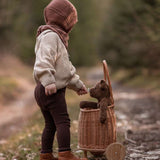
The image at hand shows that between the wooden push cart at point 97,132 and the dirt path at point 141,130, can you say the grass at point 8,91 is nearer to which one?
the dirt path at point 141,130

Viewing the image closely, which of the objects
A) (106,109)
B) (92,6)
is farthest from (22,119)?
(92,6)

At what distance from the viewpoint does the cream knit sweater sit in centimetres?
335

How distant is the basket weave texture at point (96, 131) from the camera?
3.69 meters

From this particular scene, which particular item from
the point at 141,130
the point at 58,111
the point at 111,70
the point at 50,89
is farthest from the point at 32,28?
the point at 50,89

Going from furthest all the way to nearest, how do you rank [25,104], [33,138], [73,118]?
[25,104] → [73,118] → [33,138]

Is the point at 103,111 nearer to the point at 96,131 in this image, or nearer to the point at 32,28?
the point at 96,131

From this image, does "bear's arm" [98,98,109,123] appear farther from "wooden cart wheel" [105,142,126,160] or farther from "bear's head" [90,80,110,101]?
"wooden cart wheel" [105,142,126,160]

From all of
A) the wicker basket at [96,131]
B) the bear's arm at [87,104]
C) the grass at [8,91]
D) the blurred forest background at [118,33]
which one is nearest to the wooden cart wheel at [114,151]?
the wicker basket at [96,131]

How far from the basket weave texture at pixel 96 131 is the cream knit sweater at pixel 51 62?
Result: 0.48 metres

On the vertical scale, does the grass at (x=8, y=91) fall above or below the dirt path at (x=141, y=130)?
above

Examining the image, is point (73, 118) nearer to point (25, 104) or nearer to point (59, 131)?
point (59, 131)

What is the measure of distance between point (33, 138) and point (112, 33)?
17.1 meters

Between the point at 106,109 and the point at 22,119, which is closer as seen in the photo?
the point at 106,109

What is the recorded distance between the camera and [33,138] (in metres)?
5.36
